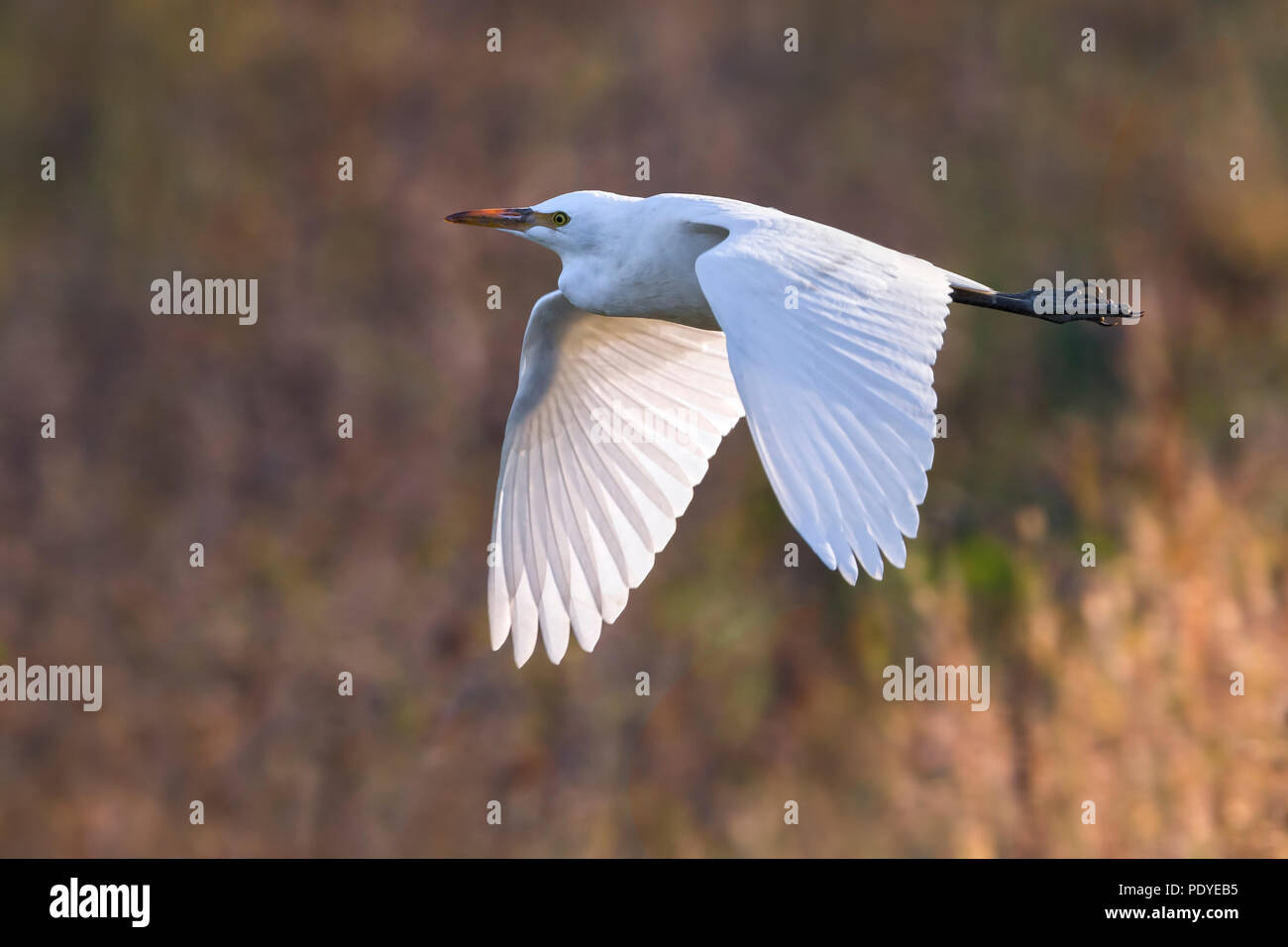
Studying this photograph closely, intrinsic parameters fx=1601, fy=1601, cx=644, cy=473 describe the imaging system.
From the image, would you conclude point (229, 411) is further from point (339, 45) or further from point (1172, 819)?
point (1172, 819)

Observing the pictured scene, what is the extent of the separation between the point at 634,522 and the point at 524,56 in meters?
4.87

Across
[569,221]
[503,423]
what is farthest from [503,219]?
[503,423]

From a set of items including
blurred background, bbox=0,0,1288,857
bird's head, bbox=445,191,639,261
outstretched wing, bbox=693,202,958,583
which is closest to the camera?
outstretched wing, bbox=693,202,958,583

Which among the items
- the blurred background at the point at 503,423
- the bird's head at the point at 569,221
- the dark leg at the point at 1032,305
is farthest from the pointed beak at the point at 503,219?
the blurred background at the point at 503,423

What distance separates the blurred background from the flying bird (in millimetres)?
825

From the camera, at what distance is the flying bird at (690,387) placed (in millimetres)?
2902

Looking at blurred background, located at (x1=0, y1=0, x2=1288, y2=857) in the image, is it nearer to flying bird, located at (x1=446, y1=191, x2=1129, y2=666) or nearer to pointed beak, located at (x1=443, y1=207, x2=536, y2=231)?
flying bird, located at (x1=446, y1=191, x2=1129, y2=666)

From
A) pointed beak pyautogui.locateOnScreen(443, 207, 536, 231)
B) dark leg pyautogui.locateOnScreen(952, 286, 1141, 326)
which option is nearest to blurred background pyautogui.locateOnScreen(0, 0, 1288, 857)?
dark leg pyautogui.locateOnScreen(952, 286, 1141, 326)

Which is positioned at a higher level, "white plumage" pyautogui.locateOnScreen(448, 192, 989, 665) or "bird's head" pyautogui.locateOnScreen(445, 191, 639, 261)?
"bird's head" pyautogui.locateOnScreen(445, 191, 639, 261)

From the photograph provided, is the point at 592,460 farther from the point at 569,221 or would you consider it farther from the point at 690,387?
the point at 569,221

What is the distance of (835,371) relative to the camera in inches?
121

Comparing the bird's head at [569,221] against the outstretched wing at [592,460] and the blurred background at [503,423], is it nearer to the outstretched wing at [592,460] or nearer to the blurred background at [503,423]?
the outstretched wing at [592,460]

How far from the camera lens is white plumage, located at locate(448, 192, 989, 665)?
290 cm

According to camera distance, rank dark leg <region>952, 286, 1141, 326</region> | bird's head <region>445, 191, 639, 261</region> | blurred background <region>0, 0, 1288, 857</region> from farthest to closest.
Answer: blurred background <region>0, 0, 1288, 857</region>, dark leg <region>952, 286, 1141, 326</region>, bird's head <region>445, 191, 639, 261</region>
